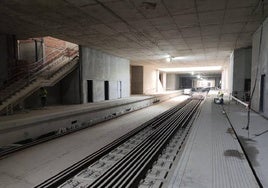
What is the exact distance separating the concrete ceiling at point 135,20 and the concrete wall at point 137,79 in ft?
38.4

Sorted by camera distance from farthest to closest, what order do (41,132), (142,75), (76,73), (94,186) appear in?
(142,75)
(76,73)
(41,132)
(94,186)

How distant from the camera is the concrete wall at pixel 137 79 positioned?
22.3 metres

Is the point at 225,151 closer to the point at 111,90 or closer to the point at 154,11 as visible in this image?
the point at 154,11

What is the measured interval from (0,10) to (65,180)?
5748 millimetres

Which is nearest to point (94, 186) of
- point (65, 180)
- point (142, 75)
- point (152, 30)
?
point (65, 180)

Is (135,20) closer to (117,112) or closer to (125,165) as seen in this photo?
(125,165)

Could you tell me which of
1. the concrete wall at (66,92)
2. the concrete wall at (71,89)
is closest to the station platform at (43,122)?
the concrete wall at (71,89)

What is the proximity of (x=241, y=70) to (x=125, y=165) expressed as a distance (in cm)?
1152

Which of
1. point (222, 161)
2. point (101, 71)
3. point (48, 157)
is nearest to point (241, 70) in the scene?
point (101, 71)

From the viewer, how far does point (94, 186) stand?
3100mm

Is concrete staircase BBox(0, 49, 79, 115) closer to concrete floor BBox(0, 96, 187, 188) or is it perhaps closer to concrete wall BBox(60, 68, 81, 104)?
concrete wall BBox(60, 68, 81, 104)

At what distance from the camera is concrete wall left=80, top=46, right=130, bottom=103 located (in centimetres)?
1195

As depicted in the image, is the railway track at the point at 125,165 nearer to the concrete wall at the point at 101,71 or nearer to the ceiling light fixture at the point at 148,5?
the ceiling light fixture at the point at 148,5

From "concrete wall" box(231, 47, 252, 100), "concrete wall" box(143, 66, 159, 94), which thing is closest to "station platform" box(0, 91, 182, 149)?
"concrete wall" box(231, 47, 252, 100)
